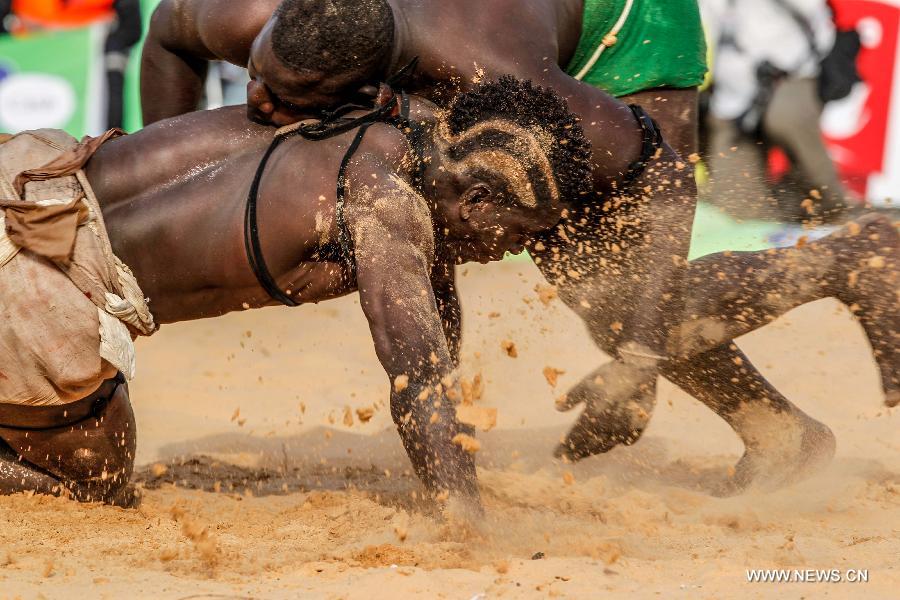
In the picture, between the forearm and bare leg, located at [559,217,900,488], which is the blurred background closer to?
bare leg, located at [559,217,900,488]

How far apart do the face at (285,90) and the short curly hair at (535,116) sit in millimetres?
273

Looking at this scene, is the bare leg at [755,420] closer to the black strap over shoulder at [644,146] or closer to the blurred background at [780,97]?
the black strap over shoulder at [644,146]

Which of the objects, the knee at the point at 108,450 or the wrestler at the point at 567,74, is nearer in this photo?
the wrestler at the point at 567,74

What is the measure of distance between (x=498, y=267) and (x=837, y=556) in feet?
10.8

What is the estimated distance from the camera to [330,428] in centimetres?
399

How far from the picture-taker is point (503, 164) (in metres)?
2.51

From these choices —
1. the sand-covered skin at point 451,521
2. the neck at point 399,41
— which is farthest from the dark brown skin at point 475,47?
the sand-covered skin at point 451,521

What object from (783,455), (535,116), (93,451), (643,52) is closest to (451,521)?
(535,116)

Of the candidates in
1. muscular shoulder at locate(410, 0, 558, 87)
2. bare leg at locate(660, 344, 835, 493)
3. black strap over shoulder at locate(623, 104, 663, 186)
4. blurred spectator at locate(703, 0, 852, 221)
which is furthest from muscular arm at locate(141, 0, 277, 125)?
blurred spectator at locate(703, 0, 852, 221)

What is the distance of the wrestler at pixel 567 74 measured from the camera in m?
2.59

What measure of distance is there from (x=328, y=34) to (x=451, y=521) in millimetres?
1172

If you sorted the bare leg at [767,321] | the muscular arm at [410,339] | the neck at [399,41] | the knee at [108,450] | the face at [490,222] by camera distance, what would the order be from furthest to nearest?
the bare leg at [767,321], the knee at [108,450], the neck at [399,41], the face at [490,222], the muscular arm at [410,339]

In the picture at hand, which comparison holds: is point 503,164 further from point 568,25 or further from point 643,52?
point 643,52

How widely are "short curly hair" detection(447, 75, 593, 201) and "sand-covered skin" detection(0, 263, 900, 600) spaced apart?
34.2 inches
